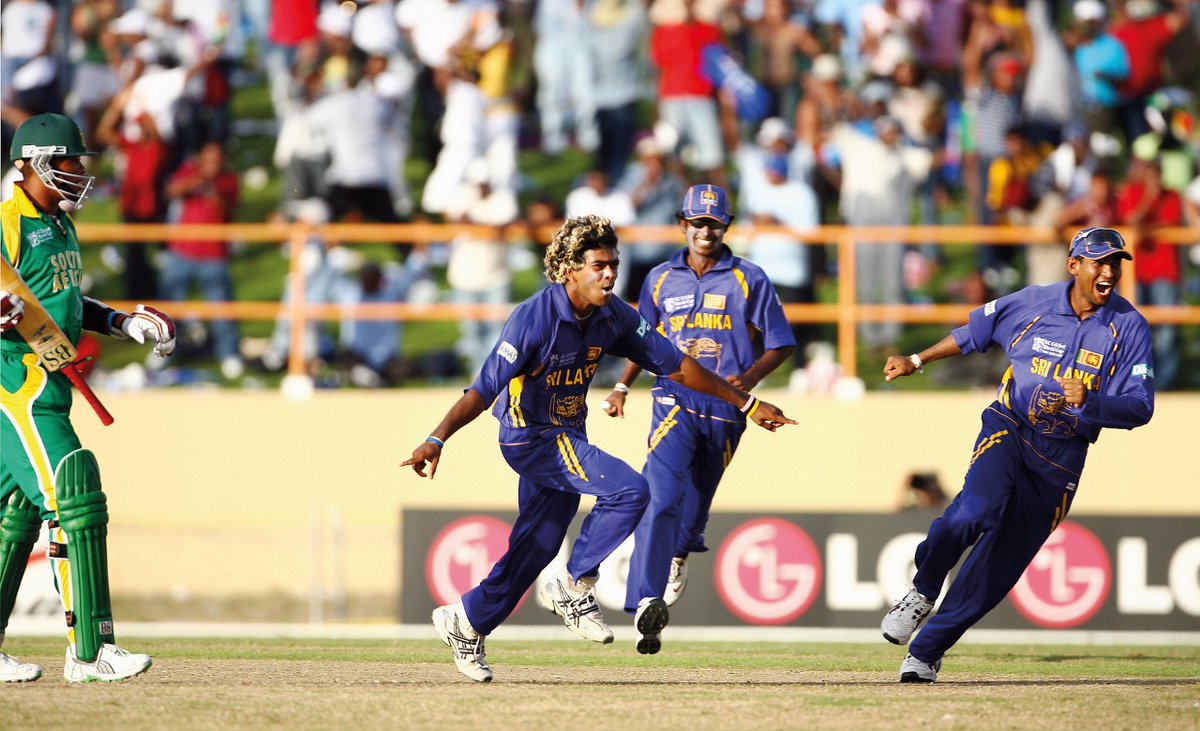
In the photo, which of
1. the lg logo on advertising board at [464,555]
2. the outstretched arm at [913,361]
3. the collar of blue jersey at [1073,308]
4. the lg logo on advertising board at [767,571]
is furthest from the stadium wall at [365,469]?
the collar of blue jersey at [1073,308]

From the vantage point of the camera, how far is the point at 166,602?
16.5 m

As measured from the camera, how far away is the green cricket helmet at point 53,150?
28.1ft

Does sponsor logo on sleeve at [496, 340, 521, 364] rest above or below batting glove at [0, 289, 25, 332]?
below

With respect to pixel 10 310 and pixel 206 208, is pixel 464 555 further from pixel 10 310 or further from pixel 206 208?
pixel 10 310

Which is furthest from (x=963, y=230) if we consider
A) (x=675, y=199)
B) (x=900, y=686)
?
(x=900, y=686)

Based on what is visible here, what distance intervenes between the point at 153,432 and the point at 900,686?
9.36 meters

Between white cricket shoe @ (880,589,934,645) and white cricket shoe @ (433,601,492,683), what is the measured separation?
218cm

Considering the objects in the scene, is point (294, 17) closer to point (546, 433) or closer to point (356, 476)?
point (356, 476)

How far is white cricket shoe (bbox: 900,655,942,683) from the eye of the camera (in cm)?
953

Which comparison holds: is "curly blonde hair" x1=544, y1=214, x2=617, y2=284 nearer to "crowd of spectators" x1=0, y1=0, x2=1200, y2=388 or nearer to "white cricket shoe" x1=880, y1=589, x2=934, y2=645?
"white cricket shoe" x1=880, y1=589, x2=934, y2=645

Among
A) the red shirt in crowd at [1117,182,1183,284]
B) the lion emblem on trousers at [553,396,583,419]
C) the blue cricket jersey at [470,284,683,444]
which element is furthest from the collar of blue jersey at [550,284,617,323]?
the red shirt in crowd at [1117,182,1183,284]

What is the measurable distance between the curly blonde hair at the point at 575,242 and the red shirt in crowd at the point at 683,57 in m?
9.25

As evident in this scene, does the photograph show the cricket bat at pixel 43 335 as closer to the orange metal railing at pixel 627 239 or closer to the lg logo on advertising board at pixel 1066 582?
the orange metal railing at pixel 627 239

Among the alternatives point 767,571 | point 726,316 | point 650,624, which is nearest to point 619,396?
point 726,316
